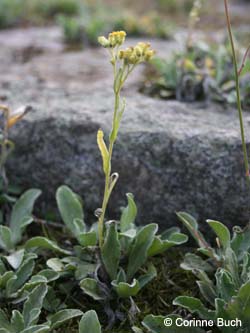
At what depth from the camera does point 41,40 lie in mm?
4180

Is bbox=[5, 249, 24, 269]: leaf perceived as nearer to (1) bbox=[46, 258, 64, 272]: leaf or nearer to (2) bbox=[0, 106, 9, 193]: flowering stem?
(1) bbox=[46, 258, 64, 272]: leaf

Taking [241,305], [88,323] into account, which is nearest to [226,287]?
[241,305]

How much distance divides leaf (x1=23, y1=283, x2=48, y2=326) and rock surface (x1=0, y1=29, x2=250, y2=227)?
71cm

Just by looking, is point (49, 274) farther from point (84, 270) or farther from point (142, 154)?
point (142, 154)

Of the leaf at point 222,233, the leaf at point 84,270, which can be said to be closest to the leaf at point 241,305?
the leaf at point 222,233

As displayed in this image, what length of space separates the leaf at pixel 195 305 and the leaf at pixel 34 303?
1.58ft

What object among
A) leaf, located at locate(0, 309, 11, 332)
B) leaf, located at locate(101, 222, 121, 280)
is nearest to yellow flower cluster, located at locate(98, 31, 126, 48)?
leaf, located at locate(101, 222, 121, 280)

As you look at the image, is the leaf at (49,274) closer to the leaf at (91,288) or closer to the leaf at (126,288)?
the leaf at (91,288)

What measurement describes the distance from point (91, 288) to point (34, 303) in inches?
9.1

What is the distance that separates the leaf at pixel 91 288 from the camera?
183cm

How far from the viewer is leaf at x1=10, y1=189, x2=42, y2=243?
7.24ft

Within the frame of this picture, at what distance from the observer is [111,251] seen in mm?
1884

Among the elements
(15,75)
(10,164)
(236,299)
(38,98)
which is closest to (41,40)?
(15,75)

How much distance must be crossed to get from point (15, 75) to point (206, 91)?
4.29 ft
